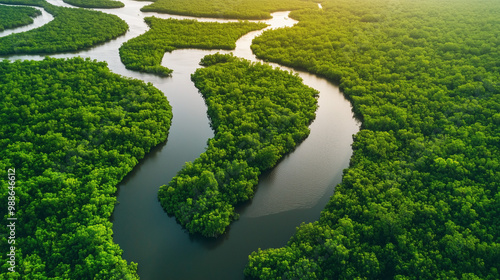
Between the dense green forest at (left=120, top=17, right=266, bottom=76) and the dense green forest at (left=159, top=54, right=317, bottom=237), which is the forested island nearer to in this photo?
the dense green forest at (left=159, top=54, right=317, bottom=237)

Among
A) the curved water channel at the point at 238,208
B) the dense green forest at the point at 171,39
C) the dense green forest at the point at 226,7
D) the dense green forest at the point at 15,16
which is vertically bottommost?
the curved water channel at the point at 238,208

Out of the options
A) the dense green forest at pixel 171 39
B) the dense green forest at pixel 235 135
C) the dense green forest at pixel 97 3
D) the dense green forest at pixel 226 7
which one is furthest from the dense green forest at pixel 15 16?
the dense green forest at pixel 235 135

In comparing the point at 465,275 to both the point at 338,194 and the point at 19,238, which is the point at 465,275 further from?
the point at 19,238

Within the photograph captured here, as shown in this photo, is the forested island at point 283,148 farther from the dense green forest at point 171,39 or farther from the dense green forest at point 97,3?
the dense green forest at point 97,3

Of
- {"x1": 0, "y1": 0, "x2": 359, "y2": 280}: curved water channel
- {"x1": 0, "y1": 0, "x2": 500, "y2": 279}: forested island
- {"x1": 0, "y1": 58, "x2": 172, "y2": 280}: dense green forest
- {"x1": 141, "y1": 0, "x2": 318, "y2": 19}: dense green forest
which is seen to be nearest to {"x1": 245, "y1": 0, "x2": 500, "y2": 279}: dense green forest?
{"x1": 0, "y1": 0, "x2": 500, "y2": 279}: forested island

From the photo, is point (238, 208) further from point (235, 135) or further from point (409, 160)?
point (409, 160)

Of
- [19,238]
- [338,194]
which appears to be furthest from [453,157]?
[19,238]
